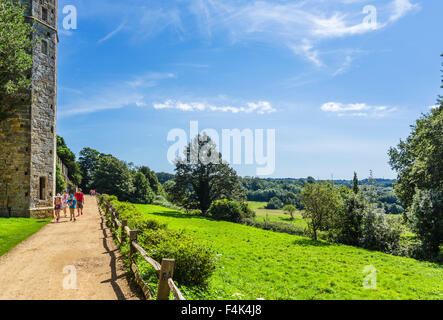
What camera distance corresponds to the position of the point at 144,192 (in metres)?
61.0

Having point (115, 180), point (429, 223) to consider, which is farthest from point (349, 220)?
point (115, 180)

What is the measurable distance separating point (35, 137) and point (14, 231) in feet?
32.0

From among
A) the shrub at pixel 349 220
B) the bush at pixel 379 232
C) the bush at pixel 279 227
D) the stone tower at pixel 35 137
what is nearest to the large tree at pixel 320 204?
the shrub at pixel 349 220

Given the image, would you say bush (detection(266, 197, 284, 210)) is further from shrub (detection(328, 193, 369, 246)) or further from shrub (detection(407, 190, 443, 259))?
shrub (detection(407, 190, 443, 259))

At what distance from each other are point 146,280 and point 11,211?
20.1 metres

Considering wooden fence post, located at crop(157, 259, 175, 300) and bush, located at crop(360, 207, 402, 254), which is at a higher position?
wooden fence post, located at crop(157, 259, 175, 300)

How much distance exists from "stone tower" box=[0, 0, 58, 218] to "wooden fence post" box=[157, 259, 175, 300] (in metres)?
21.0

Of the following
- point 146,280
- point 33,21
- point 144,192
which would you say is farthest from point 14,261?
point 144,192

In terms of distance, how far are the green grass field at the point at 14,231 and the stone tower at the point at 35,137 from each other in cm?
240

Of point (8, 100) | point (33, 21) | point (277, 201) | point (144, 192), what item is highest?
point (33, 21)

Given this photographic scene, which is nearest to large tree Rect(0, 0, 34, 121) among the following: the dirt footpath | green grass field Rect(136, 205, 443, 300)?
the dirt footpath

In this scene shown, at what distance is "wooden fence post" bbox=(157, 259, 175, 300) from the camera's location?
6.09 meters

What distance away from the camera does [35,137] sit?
22141mm
